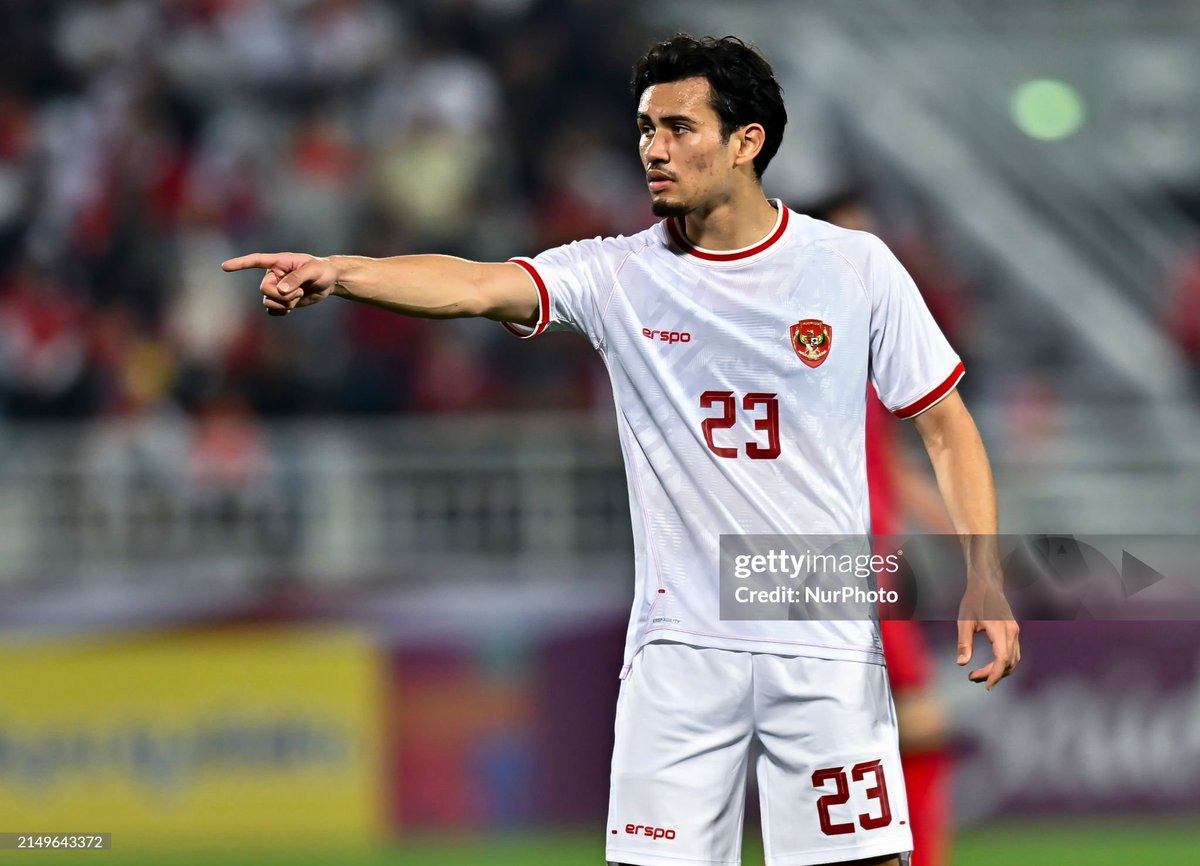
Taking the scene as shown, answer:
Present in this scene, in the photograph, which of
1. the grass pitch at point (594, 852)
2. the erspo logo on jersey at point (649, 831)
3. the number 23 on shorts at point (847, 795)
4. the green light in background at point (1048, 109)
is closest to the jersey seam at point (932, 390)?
the number 23 on shorts at point (847, 795)

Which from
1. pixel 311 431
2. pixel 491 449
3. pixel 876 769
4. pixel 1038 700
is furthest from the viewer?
pixel 311 431

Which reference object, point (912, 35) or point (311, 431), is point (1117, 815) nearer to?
point (311, 431)

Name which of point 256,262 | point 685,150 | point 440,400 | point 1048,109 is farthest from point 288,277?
point 1048,109

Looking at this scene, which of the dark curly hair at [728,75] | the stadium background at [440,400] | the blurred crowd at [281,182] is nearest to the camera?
the dark curly hair at [728,75]

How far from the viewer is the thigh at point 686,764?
418 centimetres

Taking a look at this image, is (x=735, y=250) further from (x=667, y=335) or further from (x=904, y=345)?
(x=904, y=345)

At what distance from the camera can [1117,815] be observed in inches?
354

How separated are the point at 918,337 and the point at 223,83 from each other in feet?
30.5

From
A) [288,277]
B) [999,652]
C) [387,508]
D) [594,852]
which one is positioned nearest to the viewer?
[288,277]

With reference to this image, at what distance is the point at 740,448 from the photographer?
4270 mm

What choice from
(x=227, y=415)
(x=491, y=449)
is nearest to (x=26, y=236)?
(x=227, y=415)

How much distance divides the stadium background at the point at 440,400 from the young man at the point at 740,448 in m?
4.52

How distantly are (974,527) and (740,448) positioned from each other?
55 cm

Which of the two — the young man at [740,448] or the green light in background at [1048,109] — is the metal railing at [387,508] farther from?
the young man at [740,448]
